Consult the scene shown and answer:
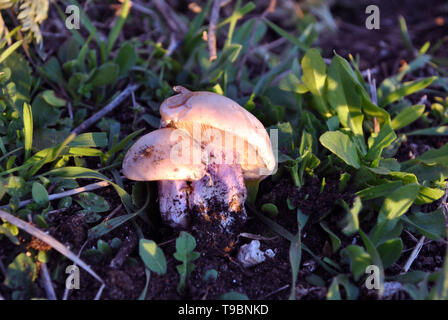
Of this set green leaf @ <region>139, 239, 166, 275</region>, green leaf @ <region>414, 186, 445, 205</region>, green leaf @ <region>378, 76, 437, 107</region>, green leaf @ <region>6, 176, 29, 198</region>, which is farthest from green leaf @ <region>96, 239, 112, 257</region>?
green leaf @ <region>378, 76, 437, 107</region>

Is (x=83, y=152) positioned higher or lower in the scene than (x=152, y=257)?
higher

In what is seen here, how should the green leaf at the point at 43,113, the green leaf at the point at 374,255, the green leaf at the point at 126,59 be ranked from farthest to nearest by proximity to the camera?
the green leaf at the point at 126,59
the green leaf at the point at 43,113
the green leaf at the point at 374,255

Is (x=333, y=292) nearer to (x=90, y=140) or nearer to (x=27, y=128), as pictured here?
(x=90, y=140)

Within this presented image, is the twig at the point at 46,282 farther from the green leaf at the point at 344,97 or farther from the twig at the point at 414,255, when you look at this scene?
A: the green leaf at the point at 344,97

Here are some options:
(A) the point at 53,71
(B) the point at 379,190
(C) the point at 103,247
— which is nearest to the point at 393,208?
(B) the point at 379,190

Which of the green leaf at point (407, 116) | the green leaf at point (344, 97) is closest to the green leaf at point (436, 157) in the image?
the green leaf at point (407, 116)

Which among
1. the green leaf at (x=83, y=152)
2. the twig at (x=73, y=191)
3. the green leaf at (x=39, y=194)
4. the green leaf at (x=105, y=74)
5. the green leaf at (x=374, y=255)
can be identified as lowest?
the green leaf at (x=374, y=255)
